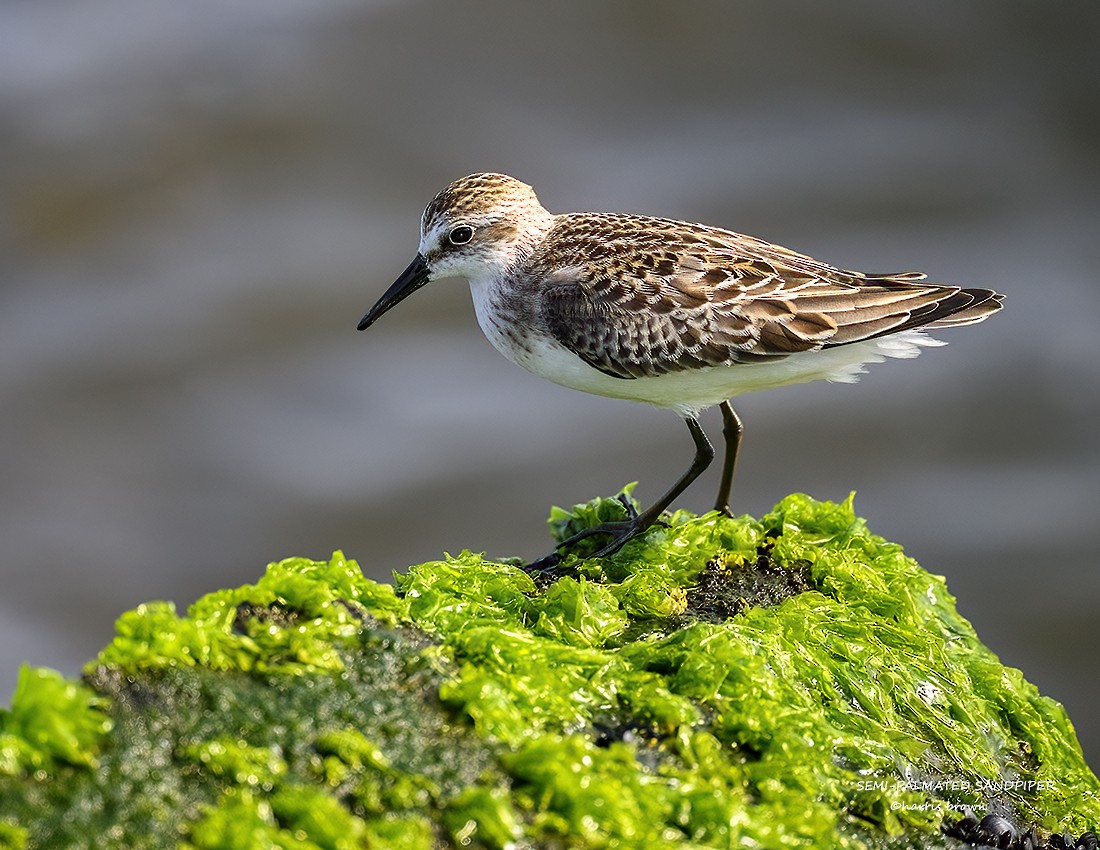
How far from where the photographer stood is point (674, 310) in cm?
584

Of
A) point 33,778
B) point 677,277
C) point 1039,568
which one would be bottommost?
point 1039,568

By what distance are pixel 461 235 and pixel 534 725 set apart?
3.56 meters

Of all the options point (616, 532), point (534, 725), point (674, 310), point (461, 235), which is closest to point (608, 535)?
point (616, 532)

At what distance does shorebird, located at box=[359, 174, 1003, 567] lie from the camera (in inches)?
229

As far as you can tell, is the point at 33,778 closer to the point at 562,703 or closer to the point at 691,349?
the point at 562,703

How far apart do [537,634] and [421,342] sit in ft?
23.6

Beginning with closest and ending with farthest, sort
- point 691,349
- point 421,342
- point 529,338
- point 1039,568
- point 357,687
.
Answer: point 357,687, point 691,349, point 529,338, point 1039,568, point 421,342

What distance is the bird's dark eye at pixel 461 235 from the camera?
646 centimetres

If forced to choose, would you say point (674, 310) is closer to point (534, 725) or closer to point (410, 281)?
point (410, 281)

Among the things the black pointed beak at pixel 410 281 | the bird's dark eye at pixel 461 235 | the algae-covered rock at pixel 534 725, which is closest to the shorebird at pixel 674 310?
the bird's dark eye at pixel 461 235

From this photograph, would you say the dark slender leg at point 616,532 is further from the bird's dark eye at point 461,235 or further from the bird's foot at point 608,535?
the bird's dark eye at point 461,235

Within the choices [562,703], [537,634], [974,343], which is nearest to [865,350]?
[537,634]

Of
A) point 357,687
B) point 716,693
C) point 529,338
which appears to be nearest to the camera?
point 357,687

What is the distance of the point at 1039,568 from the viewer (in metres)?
9.80
